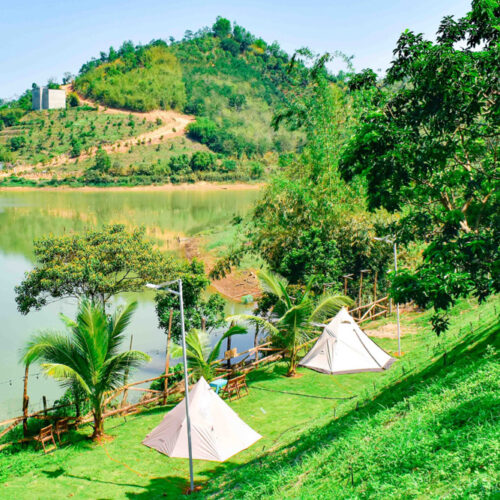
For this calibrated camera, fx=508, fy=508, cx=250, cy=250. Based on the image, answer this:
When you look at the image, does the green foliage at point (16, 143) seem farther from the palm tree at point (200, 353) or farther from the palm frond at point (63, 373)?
the palm frond at point (63, 373)

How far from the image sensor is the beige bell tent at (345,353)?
15586 millimetres

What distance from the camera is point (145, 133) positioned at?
117 meters

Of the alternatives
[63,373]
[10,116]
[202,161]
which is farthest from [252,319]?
[10,116]

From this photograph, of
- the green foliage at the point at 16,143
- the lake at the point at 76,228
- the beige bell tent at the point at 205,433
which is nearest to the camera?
the beige bell tent at the point at 205,433

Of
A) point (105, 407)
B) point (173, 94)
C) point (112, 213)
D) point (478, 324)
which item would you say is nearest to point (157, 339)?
point (105, 407)

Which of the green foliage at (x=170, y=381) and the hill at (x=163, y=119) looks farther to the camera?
the hill at (x=163, y=119)

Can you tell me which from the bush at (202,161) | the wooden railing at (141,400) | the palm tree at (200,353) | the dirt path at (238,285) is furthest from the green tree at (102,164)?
the palm tree at (200,353)

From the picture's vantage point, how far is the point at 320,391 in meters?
15.4

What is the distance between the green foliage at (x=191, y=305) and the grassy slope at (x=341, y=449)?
377 cm

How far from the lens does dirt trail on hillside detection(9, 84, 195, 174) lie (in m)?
99.9

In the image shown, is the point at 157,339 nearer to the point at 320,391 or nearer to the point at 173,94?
the point at 320,391

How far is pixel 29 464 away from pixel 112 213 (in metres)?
52.2

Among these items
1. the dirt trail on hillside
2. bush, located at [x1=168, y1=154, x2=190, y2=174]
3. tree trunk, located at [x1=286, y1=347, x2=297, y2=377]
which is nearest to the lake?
tree trunk, located at [x1=286, y1=347, x2=297, y2=377]

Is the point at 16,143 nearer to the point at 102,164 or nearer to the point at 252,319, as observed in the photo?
the point at 102,164
